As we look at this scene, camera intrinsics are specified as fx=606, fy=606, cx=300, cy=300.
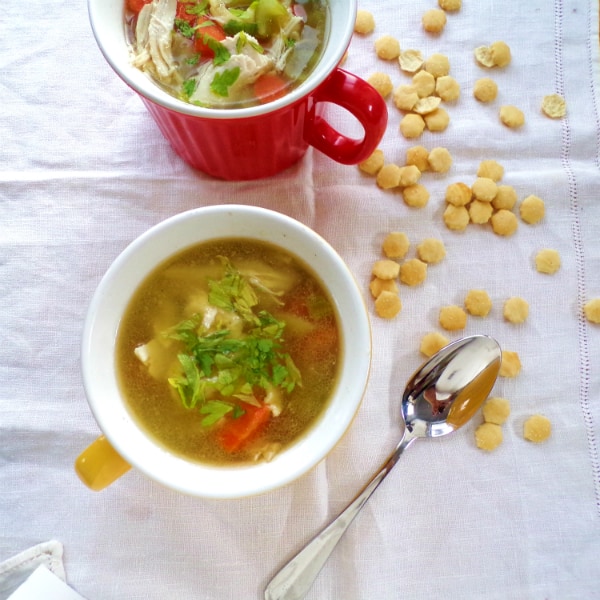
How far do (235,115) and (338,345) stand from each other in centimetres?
38

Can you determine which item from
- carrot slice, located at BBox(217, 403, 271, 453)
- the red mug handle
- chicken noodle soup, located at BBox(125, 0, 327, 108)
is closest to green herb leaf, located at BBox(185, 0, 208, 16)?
chicken noodle soup, located at BBox(125, 0, 327, 108)

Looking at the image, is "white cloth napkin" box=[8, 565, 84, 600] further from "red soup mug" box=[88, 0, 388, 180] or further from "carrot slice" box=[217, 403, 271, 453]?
"red soup mug" box=[88, 0, 388, 180]

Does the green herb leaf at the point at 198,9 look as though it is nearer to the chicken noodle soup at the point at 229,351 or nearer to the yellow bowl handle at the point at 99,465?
the chicken noodle soup at the point at 229,351

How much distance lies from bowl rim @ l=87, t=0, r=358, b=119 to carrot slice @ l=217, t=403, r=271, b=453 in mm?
437

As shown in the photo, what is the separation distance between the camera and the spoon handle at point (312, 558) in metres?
1.01

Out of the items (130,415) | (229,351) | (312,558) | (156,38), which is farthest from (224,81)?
(312,558)

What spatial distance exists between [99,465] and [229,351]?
0.25m

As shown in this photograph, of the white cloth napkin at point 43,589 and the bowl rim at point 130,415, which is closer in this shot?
the bowl rim at point 130,415

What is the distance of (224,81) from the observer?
3.01 ft

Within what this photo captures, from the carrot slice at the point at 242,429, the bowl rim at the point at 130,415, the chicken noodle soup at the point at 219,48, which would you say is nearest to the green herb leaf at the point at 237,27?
the chicken noodle soup at the point at 219,48

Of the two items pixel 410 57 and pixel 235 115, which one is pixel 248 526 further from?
pixel 410 57

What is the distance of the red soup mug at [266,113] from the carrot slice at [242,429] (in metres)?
0.42

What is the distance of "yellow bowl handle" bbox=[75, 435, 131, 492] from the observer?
0.84m

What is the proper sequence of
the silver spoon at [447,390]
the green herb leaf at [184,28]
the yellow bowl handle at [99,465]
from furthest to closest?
the silver spoon at [447,390], the green herb leaf at [184,28], the yellow bowl handle at [99,465]
